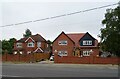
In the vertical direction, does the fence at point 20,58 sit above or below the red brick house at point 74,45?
below

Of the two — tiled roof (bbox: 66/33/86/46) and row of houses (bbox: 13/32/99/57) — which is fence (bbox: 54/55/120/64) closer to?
row of houses (bbox: 13/32/99/57)

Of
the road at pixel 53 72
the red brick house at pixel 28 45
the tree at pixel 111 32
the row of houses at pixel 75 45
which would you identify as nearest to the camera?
the road at pixel 53 72

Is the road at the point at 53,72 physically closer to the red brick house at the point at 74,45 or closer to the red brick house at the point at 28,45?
the red brick house at the point at 74,45

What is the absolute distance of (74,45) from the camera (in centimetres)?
7275

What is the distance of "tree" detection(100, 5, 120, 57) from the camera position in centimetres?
5450

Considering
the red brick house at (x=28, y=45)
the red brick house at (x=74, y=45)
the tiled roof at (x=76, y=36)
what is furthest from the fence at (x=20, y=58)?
the red brick house at (x=28, y=45)

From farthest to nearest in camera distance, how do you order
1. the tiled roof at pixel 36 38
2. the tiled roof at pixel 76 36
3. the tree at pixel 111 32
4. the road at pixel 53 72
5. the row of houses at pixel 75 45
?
1. the tiled roof at pixel 36 38
2. the tiled roof at pixel 76 36
3. the row of houses at pixel 75 45
4. the tree at pixel 111 32
5. the road at pixel 53 72

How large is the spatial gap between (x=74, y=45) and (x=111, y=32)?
18627 millimetres

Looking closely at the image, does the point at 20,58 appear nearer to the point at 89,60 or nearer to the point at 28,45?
the point at 89,60

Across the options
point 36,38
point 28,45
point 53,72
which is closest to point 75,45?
point 28,45

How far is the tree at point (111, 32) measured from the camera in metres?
54.5

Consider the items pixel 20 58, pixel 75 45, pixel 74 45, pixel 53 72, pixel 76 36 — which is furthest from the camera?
pixel 76 36

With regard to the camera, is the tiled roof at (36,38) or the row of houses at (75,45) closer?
the row of houses at (75,45)

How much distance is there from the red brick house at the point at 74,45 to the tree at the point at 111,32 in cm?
1396
